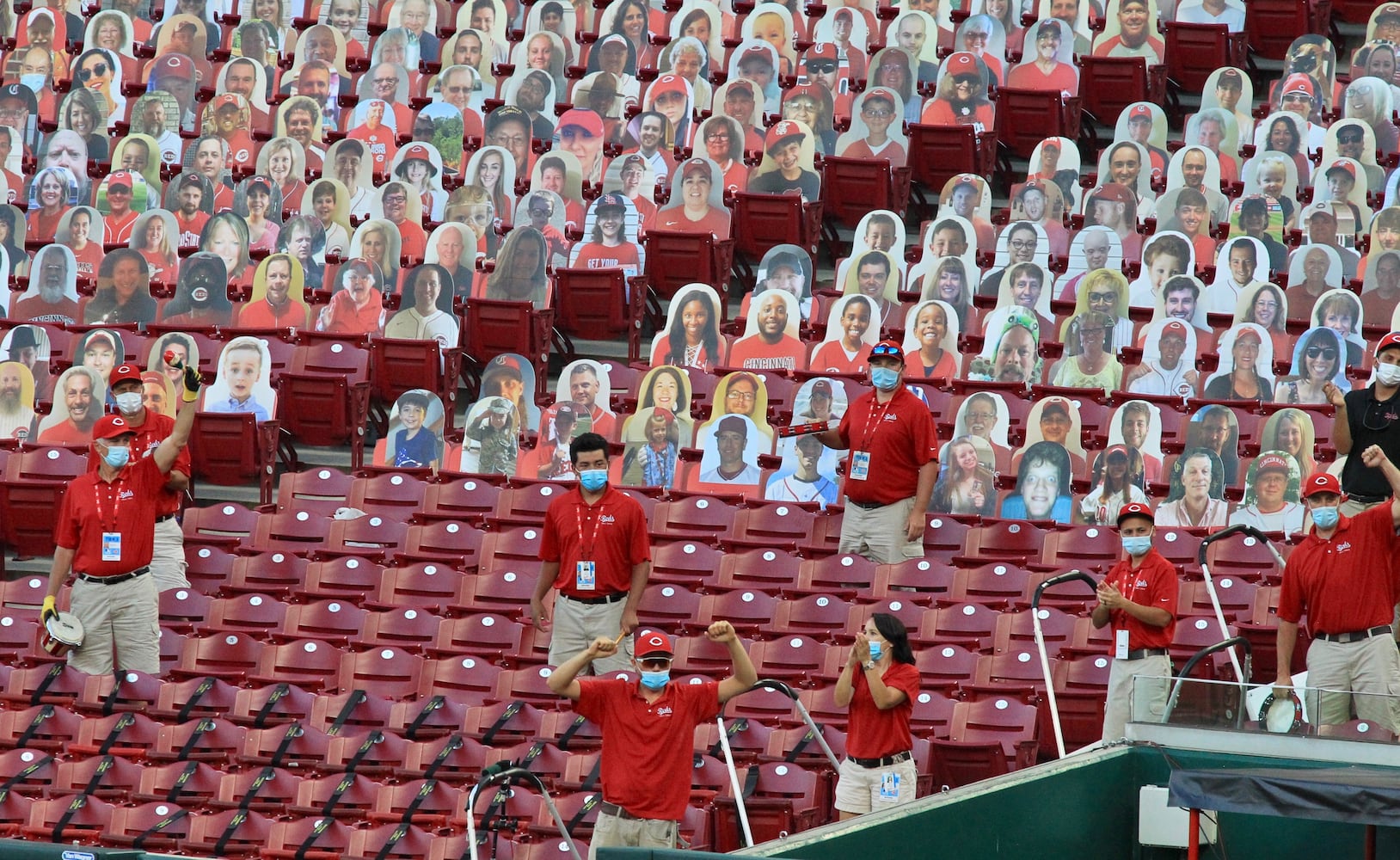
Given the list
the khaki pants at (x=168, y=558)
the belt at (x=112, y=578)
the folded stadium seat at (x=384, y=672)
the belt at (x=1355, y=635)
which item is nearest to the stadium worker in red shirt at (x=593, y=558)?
the folded stadium seat at (x=384, y=672)

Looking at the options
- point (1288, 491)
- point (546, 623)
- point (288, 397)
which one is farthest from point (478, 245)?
point (1288, 491)

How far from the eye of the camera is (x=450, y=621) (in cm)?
1162

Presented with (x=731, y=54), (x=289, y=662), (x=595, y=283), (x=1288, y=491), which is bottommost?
(x=289, y=662)

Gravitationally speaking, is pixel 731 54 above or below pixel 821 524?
above

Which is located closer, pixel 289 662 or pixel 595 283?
pixel 289 662

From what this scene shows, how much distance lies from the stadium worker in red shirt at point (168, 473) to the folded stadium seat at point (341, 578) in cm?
63

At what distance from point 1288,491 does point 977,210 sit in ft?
12.2

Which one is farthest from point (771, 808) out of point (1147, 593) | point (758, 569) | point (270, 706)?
point (270, 706)

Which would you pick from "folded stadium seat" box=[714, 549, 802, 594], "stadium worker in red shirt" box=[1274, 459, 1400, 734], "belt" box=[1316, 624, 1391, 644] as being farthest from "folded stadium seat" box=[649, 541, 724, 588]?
"belt" box=[1316, 624, 1391, 644]

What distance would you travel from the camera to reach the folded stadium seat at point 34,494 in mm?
12852

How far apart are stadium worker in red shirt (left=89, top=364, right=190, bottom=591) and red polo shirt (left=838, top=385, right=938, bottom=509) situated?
3308 millimetres

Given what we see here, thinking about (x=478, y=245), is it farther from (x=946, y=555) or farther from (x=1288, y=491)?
(x=1288, y=491)

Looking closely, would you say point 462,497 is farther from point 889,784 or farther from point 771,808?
point 889,784

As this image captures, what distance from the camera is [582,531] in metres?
10.9
